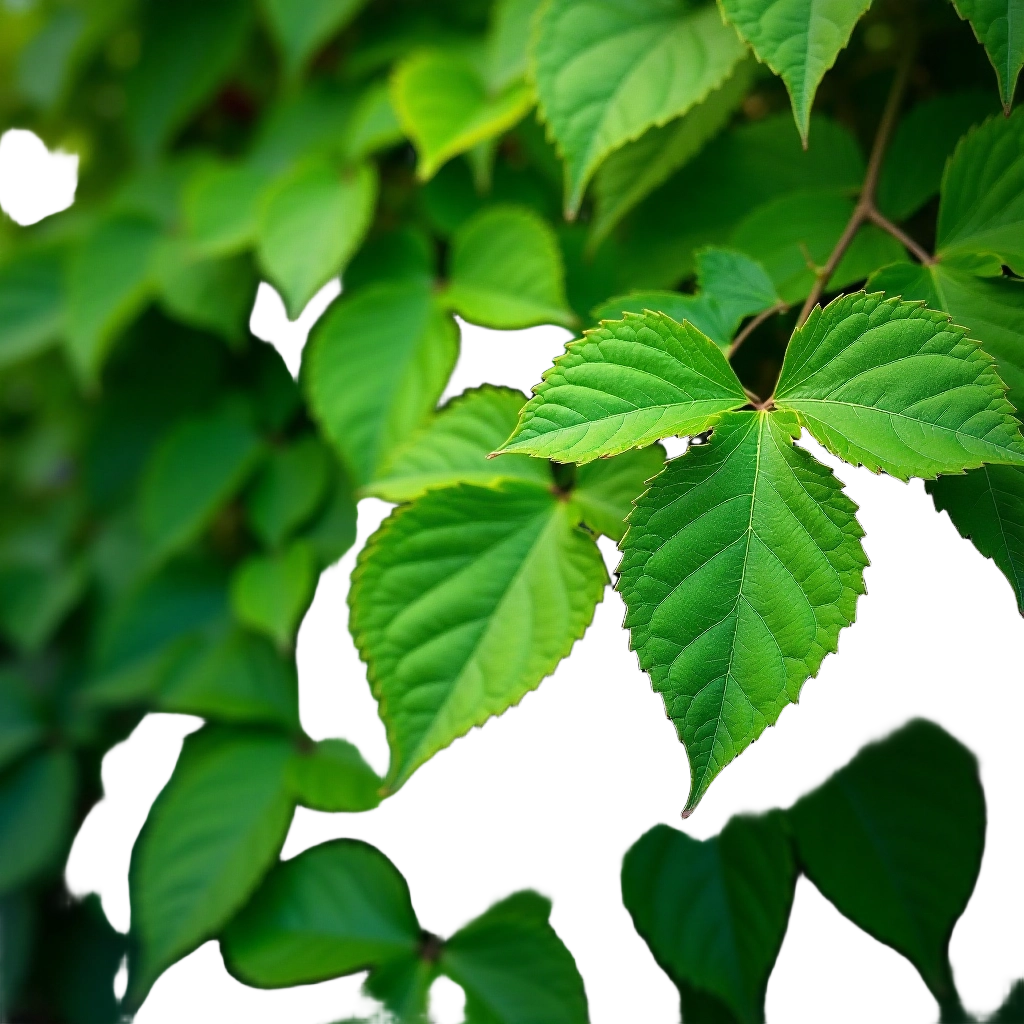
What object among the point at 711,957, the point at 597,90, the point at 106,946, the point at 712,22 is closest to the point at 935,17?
the point at 712,22

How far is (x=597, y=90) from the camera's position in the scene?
656 millimetres

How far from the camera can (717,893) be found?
0.68 meters

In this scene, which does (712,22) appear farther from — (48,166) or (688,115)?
(48,166)

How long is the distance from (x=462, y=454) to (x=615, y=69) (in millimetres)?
332

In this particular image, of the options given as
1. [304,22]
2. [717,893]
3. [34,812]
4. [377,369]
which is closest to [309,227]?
[377,369]

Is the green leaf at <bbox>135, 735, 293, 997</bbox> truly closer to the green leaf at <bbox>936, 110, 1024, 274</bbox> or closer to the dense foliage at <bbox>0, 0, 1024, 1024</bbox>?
the dense foliage at <bbox>0, 0, 1024, 1024</bbox>

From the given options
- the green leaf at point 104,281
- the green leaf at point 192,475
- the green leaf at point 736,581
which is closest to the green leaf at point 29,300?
the green leaf at point 104,281

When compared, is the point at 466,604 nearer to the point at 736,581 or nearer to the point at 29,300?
the point at 736,581

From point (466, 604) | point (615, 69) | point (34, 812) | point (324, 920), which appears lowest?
point (34, 812)

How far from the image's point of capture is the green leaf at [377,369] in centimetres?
79

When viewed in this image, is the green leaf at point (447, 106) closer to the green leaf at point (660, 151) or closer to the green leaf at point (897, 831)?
the green leaf at point (660, 151)

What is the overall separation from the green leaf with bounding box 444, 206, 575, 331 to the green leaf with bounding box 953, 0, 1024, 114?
14.1 inches

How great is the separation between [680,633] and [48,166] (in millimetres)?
1580

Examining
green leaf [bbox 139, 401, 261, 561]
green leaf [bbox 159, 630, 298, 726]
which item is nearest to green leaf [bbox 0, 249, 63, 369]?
green leaf [bbox 139, 401, 261, 561]
